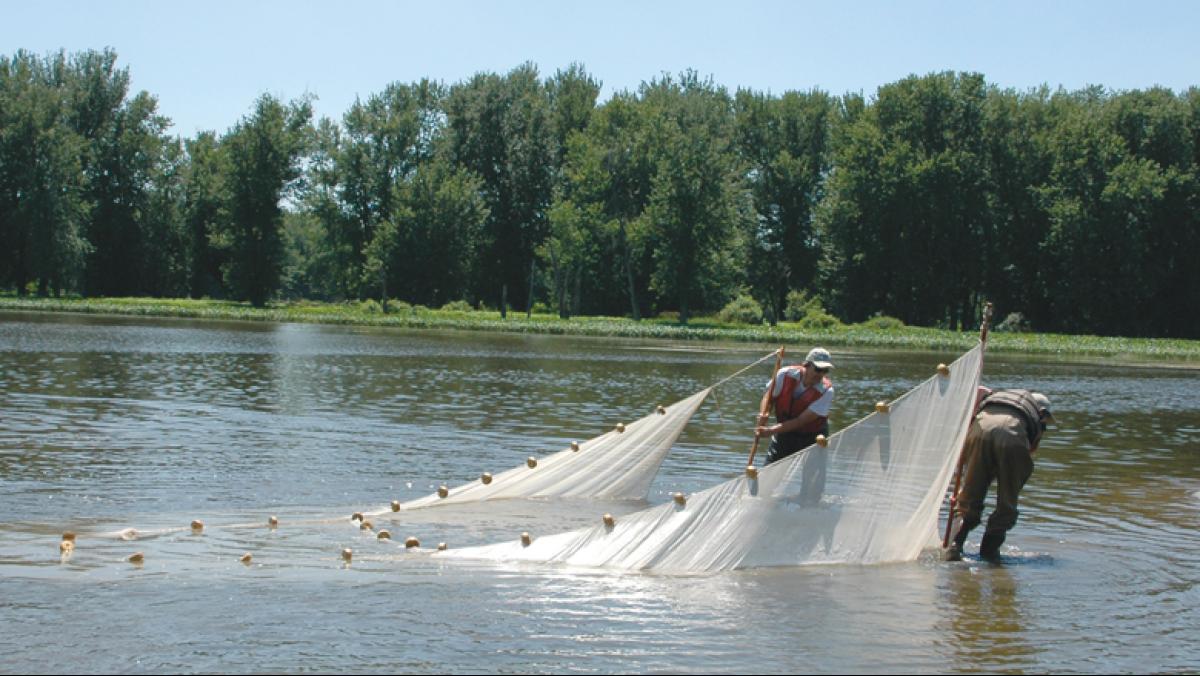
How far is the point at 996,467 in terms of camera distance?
1109 cm

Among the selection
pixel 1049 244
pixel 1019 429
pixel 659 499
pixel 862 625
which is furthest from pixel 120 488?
pixel 1049 244

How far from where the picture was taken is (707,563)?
33.7ft

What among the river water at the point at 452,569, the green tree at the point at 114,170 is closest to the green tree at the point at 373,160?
the green tree at the point at 114,170

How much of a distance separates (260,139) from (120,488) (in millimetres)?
78875

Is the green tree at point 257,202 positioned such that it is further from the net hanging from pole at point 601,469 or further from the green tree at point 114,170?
the net hanging from pole at point 601,469

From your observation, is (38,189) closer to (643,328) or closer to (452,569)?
(643,328)

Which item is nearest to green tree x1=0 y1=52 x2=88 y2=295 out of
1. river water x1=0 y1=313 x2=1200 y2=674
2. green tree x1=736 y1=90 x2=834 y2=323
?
green tree x1=736 y1=90 x2=834 y2=323

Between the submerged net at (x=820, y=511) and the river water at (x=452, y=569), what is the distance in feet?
0.82

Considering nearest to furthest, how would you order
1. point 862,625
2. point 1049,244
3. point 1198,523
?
point 862,625 → point 1198,523 → point 1049,244

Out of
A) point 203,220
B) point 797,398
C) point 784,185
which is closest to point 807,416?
point 797,398

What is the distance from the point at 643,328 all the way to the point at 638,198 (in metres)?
17.8

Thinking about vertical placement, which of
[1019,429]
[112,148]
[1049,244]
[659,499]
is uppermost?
[112,148]

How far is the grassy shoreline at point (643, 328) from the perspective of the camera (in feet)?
210

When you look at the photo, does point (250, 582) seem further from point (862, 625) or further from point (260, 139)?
point (260, 139)
